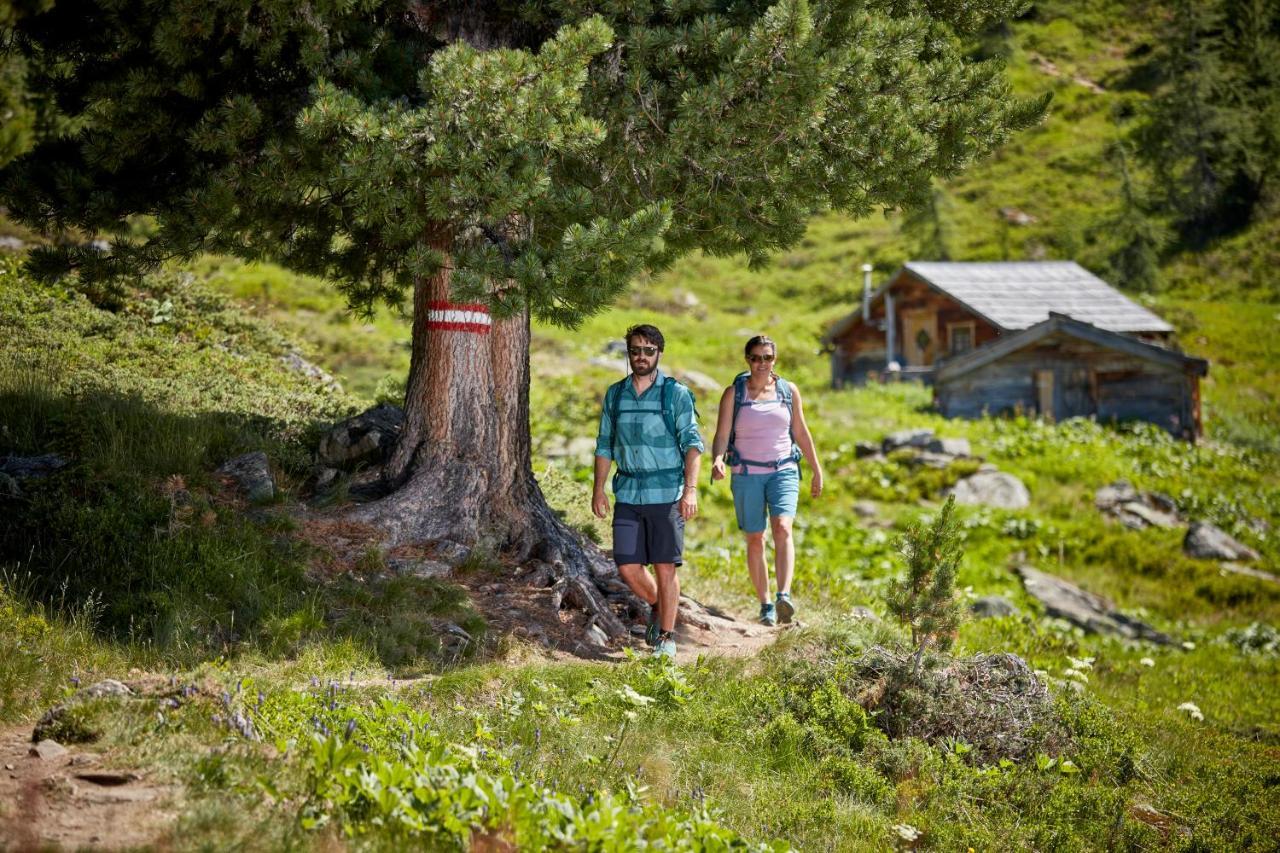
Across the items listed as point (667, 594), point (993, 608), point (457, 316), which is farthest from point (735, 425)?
point (993, 608)

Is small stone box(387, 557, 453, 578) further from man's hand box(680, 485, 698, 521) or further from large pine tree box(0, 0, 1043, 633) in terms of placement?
man's hand box(680, 485, 698, 521)

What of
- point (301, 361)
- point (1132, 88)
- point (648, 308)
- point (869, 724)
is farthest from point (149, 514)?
point (1132, 88)

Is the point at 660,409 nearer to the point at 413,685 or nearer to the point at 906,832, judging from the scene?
the point at 413,685

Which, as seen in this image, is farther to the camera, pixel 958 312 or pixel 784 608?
pixel 958 312

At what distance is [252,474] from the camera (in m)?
7.68

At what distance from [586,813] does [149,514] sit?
14.3 ft

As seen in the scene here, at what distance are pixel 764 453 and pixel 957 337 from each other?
2686 centimetres

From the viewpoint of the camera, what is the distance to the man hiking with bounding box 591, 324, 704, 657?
6.41 metres

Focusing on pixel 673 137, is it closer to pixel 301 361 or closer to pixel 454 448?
pixel 454 448

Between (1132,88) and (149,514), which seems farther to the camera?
(1132,88)

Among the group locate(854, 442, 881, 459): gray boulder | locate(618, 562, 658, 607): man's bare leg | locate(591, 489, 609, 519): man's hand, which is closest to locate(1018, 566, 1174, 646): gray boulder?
locate(854, 442, 881, 459): gray boulder

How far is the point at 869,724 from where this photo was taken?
19.5 feet

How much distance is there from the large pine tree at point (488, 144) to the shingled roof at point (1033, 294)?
2311 centimetres

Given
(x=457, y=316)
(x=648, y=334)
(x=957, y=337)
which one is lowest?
(x=648, y=334)
